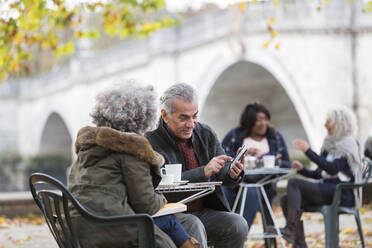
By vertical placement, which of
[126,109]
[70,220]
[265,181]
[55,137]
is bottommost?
[55,137]

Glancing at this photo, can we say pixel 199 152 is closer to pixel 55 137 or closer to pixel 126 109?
pixel 126 109

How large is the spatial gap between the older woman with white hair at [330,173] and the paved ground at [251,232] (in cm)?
82

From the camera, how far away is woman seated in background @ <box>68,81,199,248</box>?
8.23 ft

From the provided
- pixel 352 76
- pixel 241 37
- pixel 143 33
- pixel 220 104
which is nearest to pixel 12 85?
pixel 220 104

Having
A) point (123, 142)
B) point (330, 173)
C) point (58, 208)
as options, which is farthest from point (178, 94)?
point (330, 173)

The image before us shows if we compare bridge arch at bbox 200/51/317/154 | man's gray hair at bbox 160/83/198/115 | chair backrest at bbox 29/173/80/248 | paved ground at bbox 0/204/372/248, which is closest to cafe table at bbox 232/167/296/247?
paved ground at bbox 0/204/372/248

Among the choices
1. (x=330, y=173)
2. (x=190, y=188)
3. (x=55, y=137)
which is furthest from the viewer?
(x=55, y=137)

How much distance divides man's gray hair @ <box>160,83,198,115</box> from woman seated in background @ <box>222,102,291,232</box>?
1.73m

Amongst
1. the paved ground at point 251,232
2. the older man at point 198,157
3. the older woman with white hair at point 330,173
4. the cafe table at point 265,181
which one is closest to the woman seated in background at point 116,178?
the older man at point 198,157

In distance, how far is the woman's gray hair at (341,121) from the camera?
444 centimetres

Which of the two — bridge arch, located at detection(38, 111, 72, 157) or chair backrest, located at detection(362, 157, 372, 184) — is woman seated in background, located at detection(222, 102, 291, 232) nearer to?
chair backrest, located at detection(362, 157, 372, 184)

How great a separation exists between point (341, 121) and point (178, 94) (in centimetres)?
171

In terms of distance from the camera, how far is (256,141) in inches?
198

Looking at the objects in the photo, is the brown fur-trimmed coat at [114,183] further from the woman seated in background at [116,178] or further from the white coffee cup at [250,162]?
the white coffee cup at [250,162]
